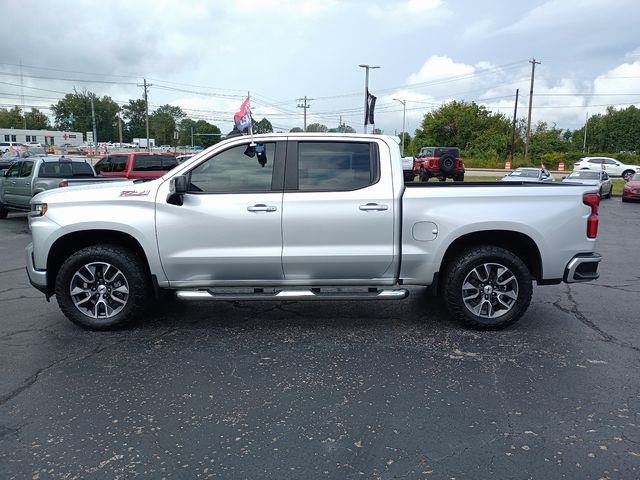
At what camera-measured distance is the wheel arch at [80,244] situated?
17.2 feet

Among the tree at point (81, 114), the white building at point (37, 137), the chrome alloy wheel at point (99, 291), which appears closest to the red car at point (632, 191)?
the chrome alloy wheel at point (99, 291)

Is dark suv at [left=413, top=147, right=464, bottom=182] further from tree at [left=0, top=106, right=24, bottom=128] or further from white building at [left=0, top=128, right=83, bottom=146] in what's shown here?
tree at [left=0, top=106, right=24, bottom=128]

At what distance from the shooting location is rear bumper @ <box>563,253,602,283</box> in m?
5.21

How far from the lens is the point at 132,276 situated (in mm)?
5172

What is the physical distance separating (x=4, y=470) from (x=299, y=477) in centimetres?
165

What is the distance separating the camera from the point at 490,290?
209 inches

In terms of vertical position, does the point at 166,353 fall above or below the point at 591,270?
below

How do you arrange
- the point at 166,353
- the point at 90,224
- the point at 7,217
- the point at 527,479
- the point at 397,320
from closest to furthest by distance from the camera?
1. the point at 527,479
2. the point at 166,353
3. the point at 90,224
4. the point at 397,320
5. the point at 7,217

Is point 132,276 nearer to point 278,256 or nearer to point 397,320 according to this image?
point 278,256

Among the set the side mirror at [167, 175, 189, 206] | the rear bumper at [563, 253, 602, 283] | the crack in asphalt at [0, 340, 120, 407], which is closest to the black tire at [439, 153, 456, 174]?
the rear bumper at [563, 253, 602, 283]

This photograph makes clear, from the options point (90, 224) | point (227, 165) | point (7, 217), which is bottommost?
point (7, 217)

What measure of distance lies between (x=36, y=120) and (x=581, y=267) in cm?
15755

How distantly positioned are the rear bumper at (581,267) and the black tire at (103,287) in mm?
4191

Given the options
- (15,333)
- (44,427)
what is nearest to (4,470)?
(44,427)
